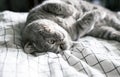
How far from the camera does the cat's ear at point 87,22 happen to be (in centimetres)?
155

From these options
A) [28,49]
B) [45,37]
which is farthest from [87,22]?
[28,49]

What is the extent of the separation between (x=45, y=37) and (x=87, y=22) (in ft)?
1.29

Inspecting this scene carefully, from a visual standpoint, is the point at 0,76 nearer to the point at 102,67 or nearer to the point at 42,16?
the point at 102,67

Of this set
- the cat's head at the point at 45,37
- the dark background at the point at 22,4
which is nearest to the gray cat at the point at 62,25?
the cat's head at the point at 45,37

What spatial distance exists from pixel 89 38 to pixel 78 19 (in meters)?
0.18

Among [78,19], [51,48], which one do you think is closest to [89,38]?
[78,19]

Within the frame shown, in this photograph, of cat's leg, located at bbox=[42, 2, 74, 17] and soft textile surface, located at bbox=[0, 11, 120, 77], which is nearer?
soft textile surface, located at bbox=[0, 11, 120, 77]

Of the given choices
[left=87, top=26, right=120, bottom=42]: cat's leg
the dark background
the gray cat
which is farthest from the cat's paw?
the dark background

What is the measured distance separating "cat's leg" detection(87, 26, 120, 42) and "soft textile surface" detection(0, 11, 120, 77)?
0.14 meters

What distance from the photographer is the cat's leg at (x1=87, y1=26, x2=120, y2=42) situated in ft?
5.20

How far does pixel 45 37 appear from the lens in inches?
51.7

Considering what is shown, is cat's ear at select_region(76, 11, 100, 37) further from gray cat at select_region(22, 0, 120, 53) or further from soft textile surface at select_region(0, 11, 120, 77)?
soft textile surface at select_region(0, 11, 120, 77)

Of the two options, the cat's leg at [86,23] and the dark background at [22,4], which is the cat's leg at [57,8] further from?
the dark background at [22,4]

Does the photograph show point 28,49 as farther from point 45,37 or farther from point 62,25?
point 62,25
